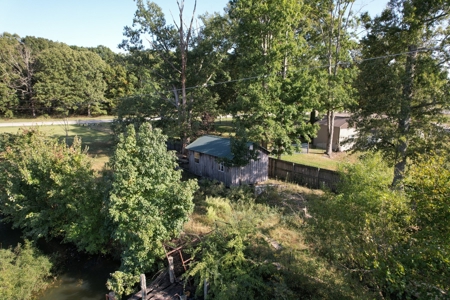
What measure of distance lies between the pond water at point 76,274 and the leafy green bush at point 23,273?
23.8 inches

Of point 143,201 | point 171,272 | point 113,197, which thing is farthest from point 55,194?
point 171,272

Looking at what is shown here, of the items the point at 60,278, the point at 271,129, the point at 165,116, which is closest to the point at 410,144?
the point at 271,129

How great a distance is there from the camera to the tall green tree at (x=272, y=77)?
18.5m

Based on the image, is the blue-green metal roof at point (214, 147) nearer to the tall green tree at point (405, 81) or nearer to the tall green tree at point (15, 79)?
the tall green tree at point (405, 81)

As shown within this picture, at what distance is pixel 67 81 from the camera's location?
49719 millimetres

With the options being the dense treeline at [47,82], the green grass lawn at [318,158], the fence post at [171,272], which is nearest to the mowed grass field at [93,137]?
the dense treeline at [47,82]

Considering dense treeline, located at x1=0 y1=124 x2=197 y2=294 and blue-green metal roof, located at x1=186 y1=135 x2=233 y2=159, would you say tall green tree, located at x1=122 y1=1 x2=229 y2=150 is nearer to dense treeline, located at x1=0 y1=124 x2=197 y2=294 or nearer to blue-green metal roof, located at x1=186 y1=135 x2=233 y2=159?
blue-green metal roof, located at x1=186 y1=135 x2=233 y2=159

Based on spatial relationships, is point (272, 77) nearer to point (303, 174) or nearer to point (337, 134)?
point (303, 174)

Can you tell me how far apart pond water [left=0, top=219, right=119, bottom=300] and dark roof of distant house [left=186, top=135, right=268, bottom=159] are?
30.4ft

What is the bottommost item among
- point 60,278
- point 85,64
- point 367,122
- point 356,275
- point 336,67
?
point 60,278

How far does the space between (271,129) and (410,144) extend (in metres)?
7.75

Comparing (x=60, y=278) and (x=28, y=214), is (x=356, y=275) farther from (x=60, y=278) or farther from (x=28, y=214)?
(x=28, y=214)

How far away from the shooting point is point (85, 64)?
52062mm

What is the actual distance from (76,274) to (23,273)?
2.16 metres
